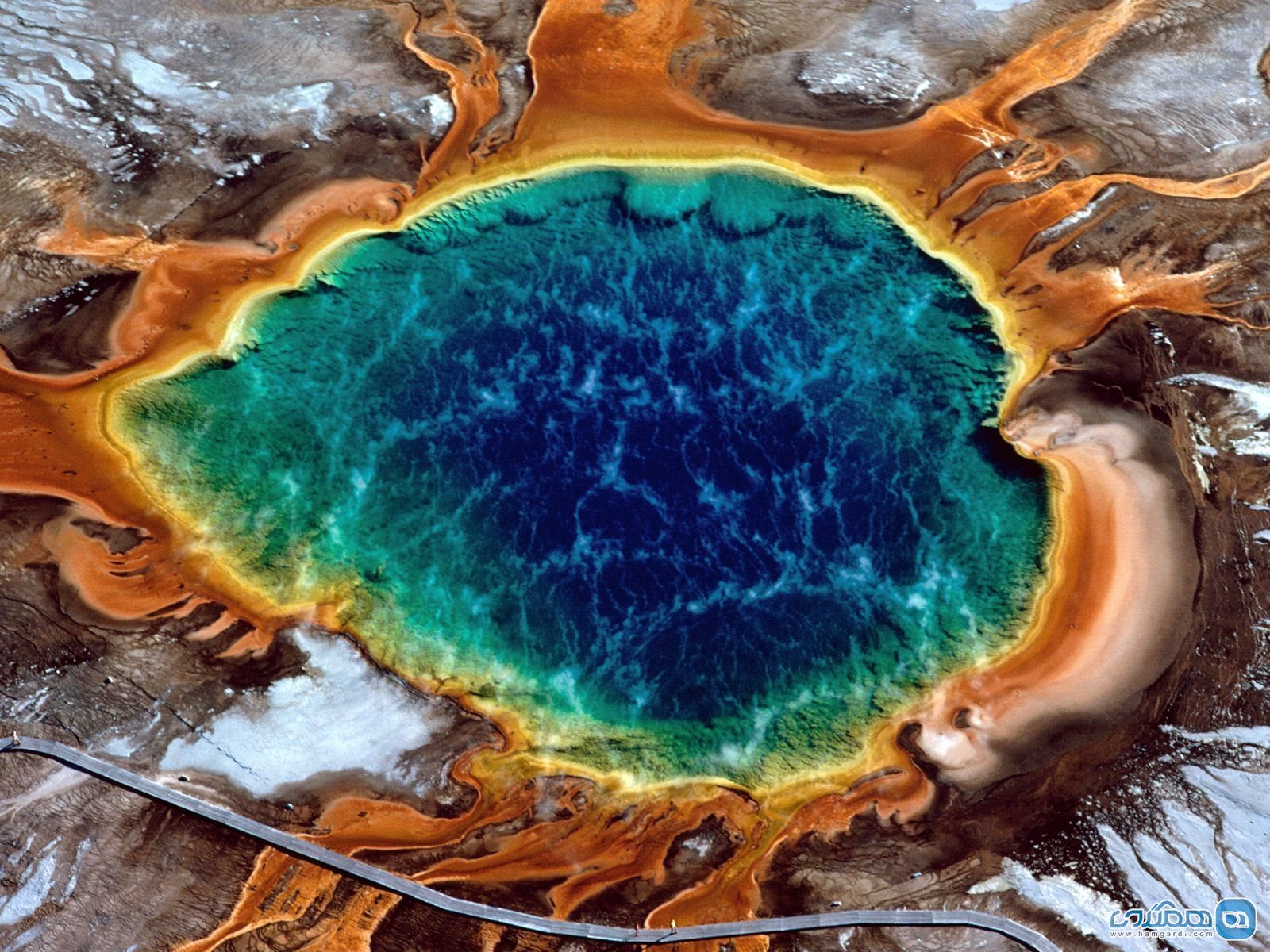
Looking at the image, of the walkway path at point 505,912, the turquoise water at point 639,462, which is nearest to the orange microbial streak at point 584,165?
the walkway path at point 505,912

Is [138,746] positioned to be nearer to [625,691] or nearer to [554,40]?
[625,691]

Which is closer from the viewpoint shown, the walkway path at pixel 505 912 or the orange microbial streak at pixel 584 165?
the walkway path at pixel 505 912

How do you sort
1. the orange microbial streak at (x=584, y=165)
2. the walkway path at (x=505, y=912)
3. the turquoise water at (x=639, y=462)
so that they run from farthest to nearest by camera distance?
1. the turquoise water at (x=639, y=462)
2. the orange microbial streak at (x=584, y=165)
3. the walkway path at (x=505, y=912)

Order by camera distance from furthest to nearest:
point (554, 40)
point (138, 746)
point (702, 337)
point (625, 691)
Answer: point (554, 40) < point (702, 337) < point (625, 691) < point (138, 746)

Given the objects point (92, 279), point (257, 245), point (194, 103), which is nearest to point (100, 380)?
point (92, 279)

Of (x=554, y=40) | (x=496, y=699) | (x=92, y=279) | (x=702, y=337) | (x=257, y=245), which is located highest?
(x=554, y=40)

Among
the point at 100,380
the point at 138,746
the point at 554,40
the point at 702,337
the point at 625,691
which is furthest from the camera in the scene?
the point at 554,40

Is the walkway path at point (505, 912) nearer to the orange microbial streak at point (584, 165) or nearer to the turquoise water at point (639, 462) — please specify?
the orange microbial streak at point (584, 165)
